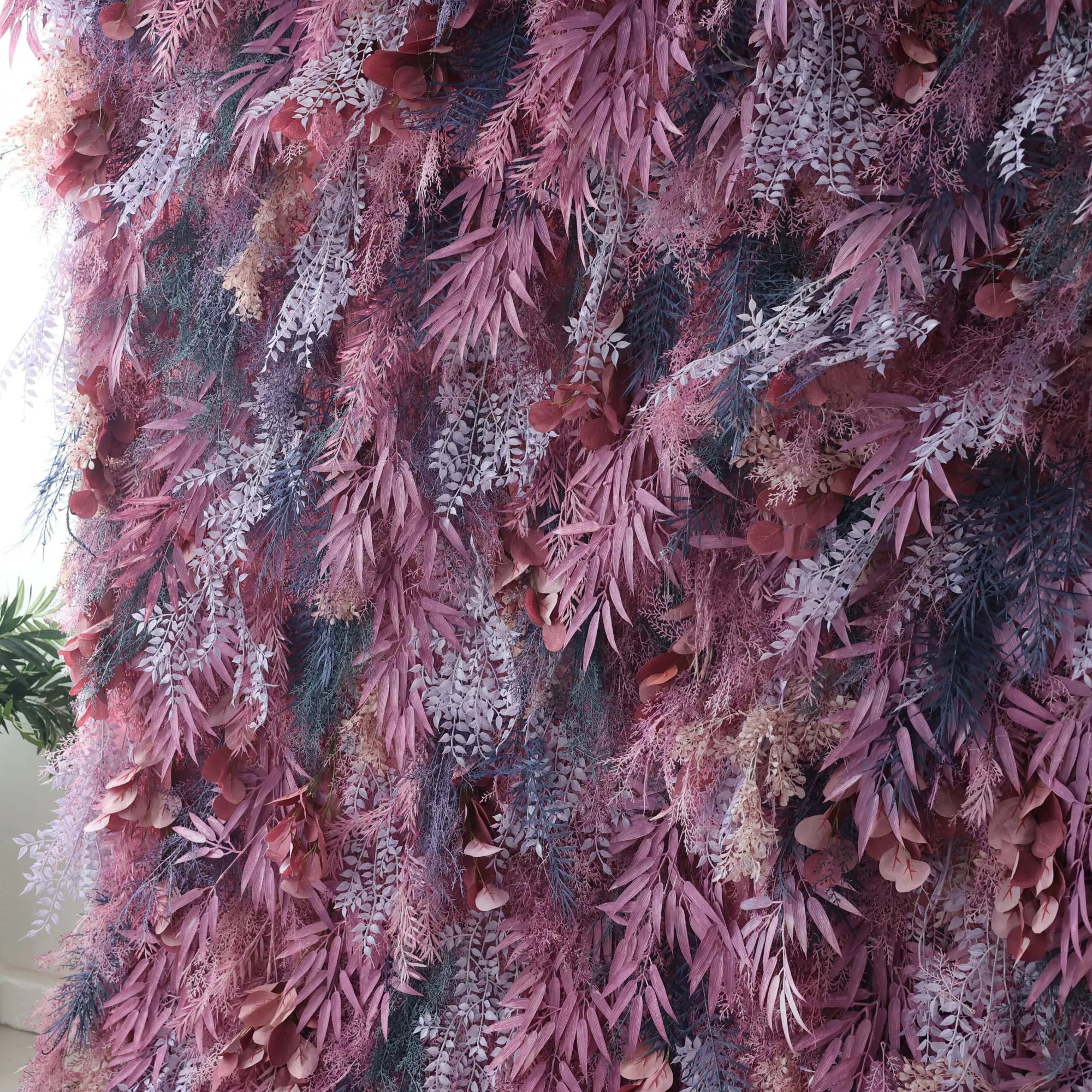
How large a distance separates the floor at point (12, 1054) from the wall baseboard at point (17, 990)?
2cm

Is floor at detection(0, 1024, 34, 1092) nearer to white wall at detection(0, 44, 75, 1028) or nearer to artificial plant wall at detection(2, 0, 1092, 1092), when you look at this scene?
white wall at detection(0, 44, 75, 1028)

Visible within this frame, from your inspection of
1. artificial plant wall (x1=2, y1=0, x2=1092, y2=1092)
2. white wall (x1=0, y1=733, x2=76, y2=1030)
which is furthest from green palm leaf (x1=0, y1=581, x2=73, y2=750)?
artificial plant wall (x1=2, y1=0, x2=1092, y2=1092)

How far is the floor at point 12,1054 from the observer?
5.77ft

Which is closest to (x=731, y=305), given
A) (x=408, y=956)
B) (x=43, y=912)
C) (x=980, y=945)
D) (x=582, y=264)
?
(x=582, y=264)

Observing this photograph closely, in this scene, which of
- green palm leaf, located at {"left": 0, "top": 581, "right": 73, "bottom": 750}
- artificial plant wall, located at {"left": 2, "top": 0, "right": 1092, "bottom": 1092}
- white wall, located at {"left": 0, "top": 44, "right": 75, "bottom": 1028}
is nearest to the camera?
artificial plant wall, located at {"left": 2, "top": 0, "right": 1092, "bottom": 1092}

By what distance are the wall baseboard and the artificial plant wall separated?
0.72 m

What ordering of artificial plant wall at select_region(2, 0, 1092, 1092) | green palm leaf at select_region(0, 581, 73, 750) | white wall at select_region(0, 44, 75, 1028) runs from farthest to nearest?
white wall at select_region(0, 44, 75, 1028)
green palm leaf at select_region(0, 581, 73, 750)
artificial plant wall at select_region(2, 0, 1092, 1092)

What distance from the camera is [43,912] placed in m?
1.32

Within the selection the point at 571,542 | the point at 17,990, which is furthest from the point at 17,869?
the point at 571,542

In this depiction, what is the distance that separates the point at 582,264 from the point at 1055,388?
48 cm

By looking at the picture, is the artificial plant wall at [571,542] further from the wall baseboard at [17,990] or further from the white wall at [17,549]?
the wall baseboard at [17,990]

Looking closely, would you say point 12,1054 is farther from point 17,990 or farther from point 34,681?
point 34,681

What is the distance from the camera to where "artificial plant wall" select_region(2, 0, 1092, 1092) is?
2.70 feet

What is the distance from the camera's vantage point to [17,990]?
6.34 ft
